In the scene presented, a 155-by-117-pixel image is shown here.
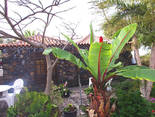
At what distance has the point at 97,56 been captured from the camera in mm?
2369

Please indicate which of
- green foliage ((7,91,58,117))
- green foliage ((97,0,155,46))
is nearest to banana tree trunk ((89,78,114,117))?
green foliage ((7,91,58,117))

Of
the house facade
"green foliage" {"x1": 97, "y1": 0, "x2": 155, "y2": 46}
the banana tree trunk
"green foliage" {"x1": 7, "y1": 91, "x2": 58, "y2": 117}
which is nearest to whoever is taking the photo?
"green foliage" {"x1": 7, "y1": 91, "x2": 58, "y2": 117}

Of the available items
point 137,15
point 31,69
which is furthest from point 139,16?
point 31,69

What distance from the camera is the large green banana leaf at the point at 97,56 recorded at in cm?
226

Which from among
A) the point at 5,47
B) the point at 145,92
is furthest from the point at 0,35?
the point at 145,92

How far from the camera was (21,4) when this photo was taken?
10.0 ft

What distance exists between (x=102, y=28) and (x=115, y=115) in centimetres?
345

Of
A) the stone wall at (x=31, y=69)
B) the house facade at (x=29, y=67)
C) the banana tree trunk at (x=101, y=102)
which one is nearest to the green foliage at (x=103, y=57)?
the banana tree trunk at (x=101, y=102)

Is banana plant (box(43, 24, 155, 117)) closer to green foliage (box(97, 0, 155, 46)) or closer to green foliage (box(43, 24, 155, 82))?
green foliage (box(43, 24, 155, 82))

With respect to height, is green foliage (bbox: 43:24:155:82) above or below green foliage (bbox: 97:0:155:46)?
below

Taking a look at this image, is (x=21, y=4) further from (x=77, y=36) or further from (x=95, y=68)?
(x=95, y=68)

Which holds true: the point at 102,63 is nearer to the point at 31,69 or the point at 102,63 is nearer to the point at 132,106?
the point at 132,106

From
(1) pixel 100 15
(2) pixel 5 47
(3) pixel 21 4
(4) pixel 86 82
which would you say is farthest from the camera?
(4) pixel 86 82

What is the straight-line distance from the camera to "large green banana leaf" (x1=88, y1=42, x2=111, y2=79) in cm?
226
